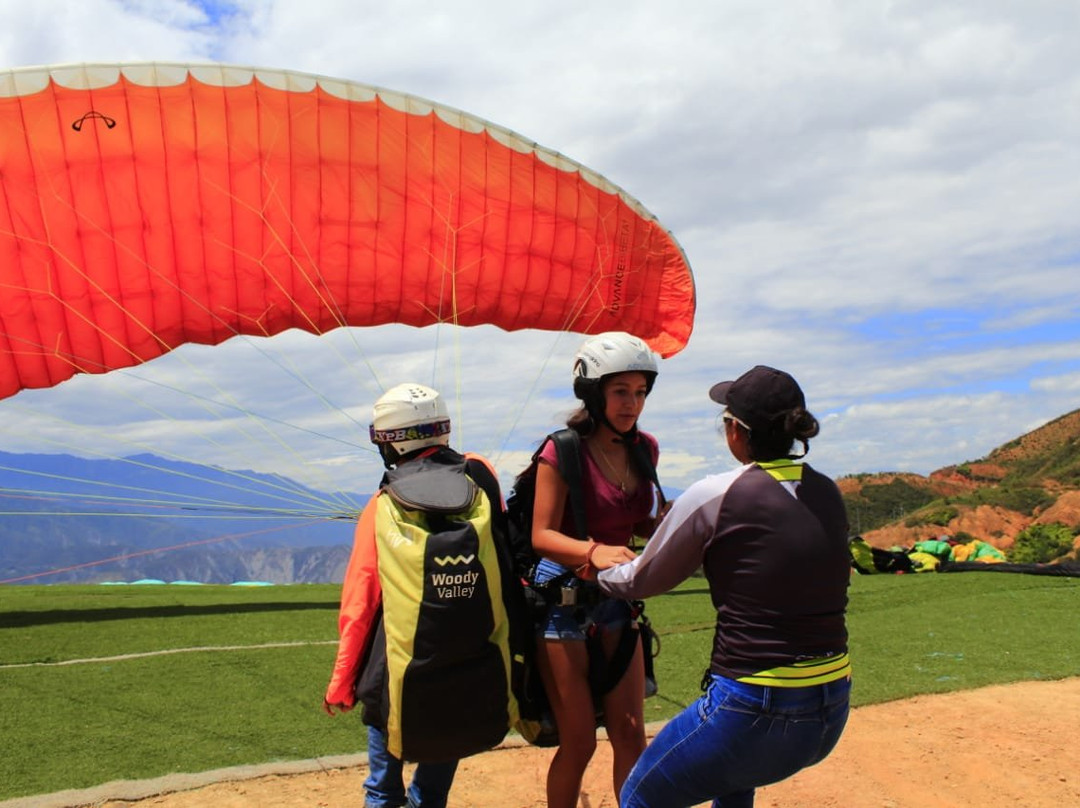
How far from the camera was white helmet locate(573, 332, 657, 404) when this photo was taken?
2996 mm

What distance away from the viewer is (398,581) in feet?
8.25

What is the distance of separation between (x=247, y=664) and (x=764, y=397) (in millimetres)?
5527

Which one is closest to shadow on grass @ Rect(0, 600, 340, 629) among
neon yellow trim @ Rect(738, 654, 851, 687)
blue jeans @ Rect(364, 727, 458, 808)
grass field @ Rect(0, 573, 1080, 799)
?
grass field @ Rect(0, 573, 1080, 799)

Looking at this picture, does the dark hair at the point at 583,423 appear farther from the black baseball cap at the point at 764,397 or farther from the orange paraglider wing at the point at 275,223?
the orange paraglider wing at the point at 275,223

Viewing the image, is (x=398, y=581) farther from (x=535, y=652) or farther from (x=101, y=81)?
(x=101, y=81)

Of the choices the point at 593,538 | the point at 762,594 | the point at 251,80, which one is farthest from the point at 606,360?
the point at 251,80

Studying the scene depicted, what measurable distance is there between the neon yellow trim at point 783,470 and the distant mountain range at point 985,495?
21.2 m

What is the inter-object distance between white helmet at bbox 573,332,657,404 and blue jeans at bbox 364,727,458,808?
1.33 meters

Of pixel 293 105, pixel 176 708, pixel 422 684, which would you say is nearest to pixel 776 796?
pixel 422 684

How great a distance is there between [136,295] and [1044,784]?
325 inches

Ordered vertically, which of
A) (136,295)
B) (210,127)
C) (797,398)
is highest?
(210,127)

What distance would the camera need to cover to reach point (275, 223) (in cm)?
859

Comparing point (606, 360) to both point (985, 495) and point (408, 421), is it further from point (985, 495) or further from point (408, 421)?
point (985, 495)

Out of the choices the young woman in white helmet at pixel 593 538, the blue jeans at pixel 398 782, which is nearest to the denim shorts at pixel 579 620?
the young woman in white helmet at pixel 593 538
